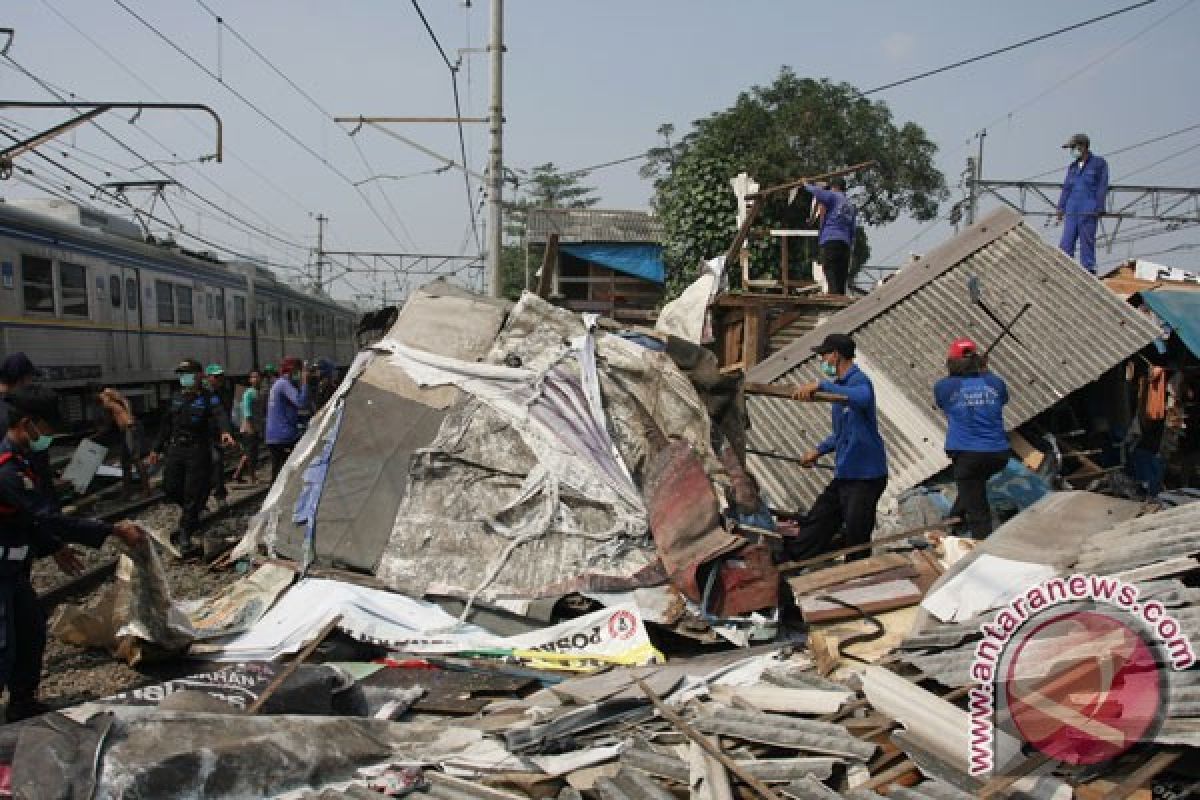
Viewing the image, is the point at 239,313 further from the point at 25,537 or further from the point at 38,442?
the point at 25,537

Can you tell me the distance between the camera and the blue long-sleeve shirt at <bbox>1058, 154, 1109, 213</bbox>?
10.1m

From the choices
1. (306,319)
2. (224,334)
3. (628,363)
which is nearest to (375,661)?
(628,363)

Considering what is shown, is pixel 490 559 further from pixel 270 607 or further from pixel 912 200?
pixel 912 200

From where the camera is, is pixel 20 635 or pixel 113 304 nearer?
pixel 20 635

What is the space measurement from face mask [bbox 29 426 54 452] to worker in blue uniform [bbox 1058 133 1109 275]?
32.5 ft

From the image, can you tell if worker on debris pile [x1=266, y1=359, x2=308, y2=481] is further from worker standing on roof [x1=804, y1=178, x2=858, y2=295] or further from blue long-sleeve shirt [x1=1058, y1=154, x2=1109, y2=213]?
blue long-sleeve shirt [x1=1058, y1=154, x2=1109, y2=213]

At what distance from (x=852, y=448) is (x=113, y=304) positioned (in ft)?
43.3

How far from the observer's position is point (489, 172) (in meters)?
16.8

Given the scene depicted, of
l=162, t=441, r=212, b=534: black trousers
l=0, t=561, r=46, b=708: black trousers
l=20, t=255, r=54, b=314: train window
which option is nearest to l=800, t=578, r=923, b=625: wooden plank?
l=0, t=561, r=46, b=708: black trousers

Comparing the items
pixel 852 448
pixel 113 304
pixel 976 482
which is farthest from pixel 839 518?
pixel 113 304

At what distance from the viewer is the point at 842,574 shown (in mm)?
5457

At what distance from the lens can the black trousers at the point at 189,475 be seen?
8391mm

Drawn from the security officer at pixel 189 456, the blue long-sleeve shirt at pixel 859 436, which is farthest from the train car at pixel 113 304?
the blue long-sleeve shirt at pixel 859 436

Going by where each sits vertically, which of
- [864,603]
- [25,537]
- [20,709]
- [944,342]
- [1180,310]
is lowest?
[20,709]
